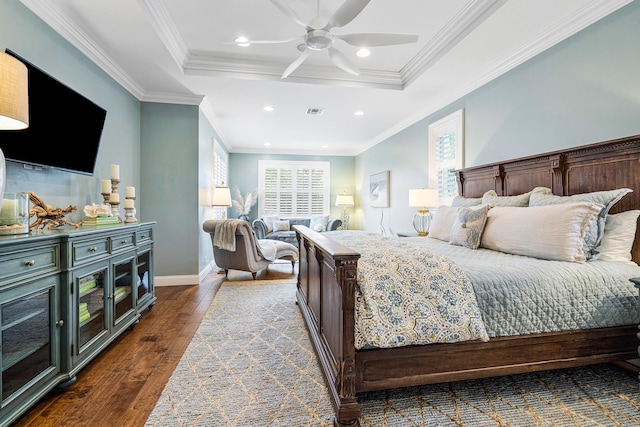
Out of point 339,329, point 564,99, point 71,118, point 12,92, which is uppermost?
point 564,99

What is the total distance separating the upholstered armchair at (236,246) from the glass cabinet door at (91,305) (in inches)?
79.5

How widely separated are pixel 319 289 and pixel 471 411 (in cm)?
112

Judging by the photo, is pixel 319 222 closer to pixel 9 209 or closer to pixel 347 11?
pixel 347 11

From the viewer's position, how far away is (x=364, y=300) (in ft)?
4.93

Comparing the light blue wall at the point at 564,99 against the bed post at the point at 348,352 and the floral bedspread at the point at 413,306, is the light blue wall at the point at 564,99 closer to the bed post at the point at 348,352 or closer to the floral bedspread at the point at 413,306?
the floral bedspread at the point at 413,306

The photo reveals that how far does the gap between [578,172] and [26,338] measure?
3.75 m

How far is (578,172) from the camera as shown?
2.40 m

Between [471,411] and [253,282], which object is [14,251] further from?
[253,282]

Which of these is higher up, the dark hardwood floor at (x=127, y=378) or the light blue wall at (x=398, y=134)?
the light blue wall at (x=398, y=134)

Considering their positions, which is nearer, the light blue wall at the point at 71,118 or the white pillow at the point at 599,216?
the white pillow at the point at 599,216

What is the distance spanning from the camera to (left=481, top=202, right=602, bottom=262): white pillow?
189cm

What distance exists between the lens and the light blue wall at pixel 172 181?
13.6ft

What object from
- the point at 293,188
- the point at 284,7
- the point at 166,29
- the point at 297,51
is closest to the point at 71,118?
the point at 166,29

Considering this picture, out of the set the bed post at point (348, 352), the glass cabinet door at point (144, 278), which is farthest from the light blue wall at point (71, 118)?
the bed post at point (348, 352)
